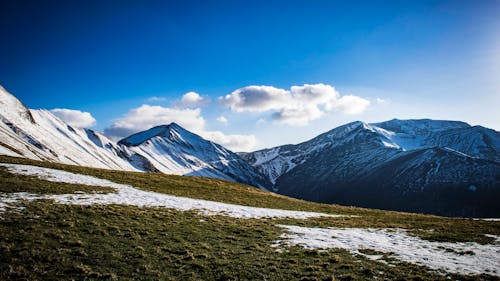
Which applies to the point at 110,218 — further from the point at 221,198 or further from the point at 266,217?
the point at 221,198

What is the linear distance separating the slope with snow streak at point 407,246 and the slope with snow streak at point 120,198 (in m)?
8.00

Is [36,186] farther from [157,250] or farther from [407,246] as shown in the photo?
[407,246]

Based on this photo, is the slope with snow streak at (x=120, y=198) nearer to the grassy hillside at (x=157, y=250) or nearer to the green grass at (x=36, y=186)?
the green grass at (x=36, y=186)

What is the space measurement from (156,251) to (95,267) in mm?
3669

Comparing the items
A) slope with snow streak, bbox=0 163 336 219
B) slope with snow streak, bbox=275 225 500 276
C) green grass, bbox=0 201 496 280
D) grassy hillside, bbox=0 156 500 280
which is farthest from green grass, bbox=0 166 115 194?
slope with snow streak, bbox=275 225 500 276

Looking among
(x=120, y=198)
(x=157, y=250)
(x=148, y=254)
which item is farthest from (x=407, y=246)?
(x=120, y=198)

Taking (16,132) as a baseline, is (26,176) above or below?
below

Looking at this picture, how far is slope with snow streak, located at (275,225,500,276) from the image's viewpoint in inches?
685

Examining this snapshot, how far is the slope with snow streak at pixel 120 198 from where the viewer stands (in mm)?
27141

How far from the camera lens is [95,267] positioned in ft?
44.6

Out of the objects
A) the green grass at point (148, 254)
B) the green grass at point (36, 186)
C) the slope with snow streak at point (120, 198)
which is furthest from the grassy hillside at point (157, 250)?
the slope with snow streak at point (120, 198)

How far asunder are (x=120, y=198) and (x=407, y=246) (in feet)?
99.7

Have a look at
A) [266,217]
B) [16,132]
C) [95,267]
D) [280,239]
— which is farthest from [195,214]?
[16,132]

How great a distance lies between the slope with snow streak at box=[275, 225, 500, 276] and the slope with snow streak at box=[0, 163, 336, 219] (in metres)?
8.00
